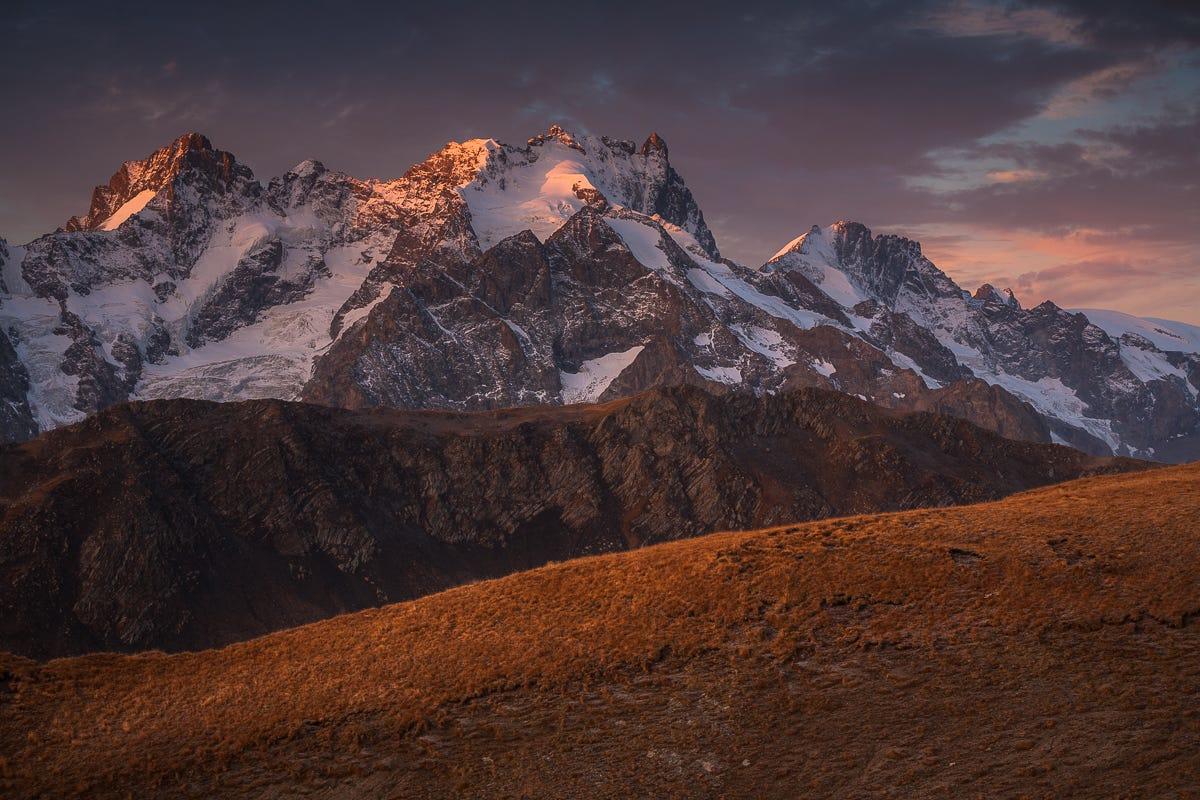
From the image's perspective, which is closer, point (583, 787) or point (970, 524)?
point (583, 787)

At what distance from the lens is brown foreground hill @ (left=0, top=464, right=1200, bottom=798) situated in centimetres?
→ 2941

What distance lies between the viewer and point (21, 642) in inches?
6029

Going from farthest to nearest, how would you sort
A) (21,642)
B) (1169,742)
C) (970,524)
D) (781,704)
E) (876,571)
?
(21,642), (970,524), (876,571), (781,704), (1169,742)

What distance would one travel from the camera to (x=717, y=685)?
115 ft

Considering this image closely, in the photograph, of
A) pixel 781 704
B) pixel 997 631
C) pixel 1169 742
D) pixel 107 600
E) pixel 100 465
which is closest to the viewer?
pixel 1169 742

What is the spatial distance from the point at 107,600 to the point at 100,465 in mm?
28783

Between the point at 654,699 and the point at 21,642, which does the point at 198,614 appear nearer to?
the point at 21,642

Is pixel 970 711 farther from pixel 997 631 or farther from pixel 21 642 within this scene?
pixel 21 642

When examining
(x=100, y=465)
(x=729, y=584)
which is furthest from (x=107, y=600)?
(x=729, y=584)

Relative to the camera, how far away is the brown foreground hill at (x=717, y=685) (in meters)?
29.4

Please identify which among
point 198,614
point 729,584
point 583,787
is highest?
point 729,584

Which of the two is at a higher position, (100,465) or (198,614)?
(100,465)

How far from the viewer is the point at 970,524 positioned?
157 feet

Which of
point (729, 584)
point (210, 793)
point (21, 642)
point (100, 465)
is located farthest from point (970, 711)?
point (100, 465)
